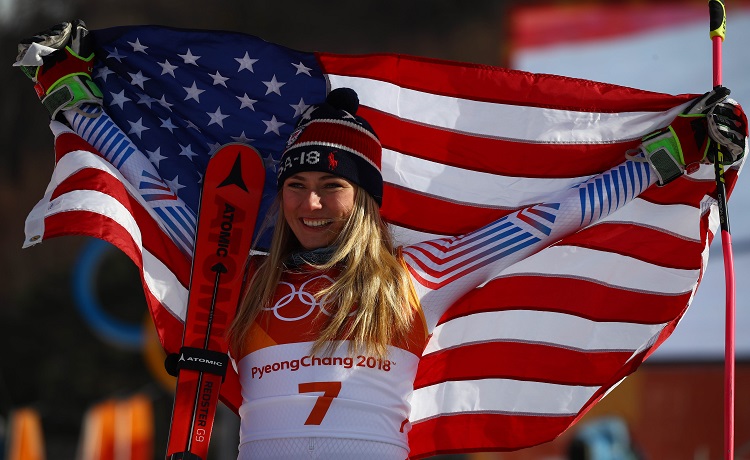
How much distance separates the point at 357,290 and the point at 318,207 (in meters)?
0.28

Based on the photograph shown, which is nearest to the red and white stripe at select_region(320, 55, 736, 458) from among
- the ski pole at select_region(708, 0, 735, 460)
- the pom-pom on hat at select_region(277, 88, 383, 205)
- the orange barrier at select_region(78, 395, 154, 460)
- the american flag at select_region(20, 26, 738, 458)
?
the american flag at select_region(20, 26, 738, 458)

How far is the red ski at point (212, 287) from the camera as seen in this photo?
10.4 feet

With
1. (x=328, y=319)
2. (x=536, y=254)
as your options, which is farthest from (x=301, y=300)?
(x=536, y=254)

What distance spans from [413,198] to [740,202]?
5.41 m

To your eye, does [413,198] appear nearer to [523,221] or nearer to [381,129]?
[381,129]

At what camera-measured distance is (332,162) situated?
10.4ft

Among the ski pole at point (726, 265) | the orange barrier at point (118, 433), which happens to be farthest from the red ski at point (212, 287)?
the orange barrier at point (118, 433)

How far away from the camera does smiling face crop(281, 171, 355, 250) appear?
10.3 ft

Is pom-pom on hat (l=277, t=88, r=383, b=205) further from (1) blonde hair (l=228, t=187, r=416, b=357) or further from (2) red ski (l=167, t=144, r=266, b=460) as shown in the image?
(2) red ski (l=167, t=144, r=266, b=460)

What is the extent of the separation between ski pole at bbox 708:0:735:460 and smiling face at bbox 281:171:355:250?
1144 mm

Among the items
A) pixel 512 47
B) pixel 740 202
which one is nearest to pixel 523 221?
pixel 740 202

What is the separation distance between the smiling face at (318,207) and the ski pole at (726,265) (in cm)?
A: 114

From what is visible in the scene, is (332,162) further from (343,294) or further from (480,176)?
(480,176)

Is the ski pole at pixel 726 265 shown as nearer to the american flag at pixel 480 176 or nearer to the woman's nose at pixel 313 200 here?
the american flag at pixel 480 176
